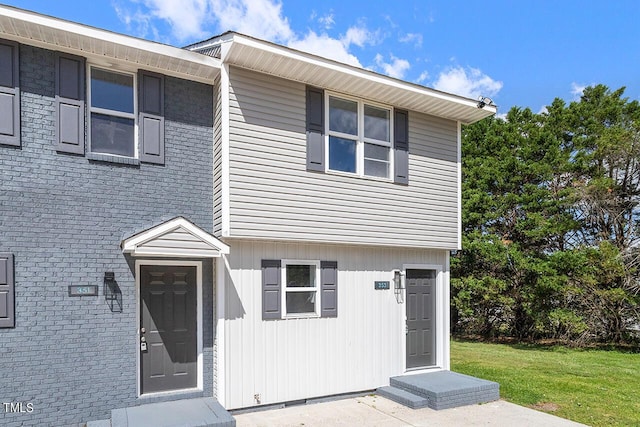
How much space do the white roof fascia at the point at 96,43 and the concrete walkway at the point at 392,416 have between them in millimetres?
4966

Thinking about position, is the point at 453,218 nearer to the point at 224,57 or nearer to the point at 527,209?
the point at 224,57

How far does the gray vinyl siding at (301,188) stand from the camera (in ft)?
→ 20.7

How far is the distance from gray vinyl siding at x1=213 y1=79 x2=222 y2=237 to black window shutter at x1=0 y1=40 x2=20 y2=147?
2401mm

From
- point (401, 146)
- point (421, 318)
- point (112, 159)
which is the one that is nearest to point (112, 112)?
point (112, 159)

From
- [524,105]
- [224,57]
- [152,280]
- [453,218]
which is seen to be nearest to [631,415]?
[453,218]

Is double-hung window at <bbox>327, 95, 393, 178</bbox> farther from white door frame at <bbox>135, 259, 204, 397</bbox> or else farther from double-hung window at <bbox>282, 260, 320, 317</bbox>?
white door frame at <bbox>135, 259, 204, 397</bbox>

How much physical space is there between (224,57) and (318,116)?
1.70 meters

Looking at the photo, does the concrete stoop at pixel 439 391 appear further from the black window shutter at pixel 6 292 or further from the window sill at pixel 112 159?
the black window shutter at pixel 6 292

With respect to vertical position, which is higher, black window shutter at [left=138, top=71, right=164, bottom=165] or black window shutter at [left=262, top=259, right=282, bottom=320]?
black window shutter at [left=138, top=71, right=164, bottom=165]

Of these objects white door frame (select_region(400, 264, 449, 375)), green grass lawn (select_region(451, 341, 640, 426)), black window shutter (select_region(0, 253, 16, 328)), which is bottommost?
green grass lawn (select_region(451, 341, 640, 426))

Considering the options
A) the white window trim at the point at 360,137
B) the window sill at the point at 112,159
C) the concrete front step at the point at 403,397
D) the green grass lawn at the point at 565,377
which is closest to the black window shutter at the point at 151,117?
the window sill at the point at 112,159

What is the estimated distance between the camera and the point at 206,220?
6.48 meters

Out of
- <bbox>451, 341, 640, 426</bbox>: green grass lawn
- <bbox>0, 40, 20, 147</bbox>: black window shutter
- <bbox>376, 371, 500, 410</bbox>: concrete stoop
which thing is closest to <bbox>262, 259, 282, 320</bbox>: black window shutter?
<bbox>376, 371, 500, 410</bbox>: concrete stoop

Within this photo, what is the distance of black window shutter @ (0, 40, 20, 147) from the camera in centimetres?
519
